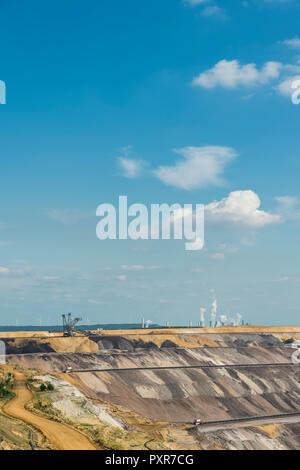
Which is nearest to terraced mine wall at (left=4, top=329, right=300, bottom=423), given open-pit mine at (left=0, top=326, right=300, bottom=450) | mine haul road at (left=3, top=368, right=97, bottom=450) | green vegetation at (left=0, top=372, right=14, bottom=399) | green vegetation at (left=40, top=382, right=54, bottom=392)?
open-pit mine at (left=0, top=326, right=300, bottom=450)

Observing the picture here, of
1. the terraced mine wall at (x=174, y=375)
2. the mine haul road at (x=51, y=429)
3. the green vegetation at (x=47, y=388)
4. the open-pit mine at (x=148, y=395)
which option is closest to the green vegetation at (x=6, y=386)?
the open-pit mine at (x=148, y=395)

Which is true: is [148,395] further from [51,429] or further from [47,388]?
[51,429]

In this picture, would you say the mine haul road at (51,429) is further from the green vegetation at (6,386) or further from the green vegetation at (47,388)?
the green vegetation at (47,388)

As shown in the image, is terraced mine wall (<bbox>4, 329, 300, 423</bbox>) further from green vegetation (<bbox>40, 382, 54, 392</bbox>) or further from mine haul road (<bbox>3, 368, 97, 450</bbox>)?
mine haul road (<bbox>3, 368, 97, 450</bbox>)

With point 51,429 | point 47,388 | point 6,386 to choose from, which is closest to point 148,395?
point 47,388
